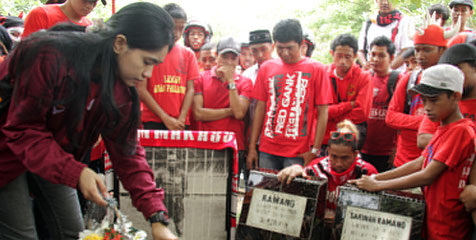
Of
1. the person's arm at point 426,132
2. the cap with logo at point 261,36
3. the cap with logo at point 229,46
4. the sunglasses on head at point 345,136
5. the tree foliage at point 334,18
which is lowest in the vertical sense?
the sunglasses on head at point 345,136

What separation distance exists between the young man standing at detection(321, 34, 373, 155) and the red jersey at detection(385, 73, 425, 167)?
381mm

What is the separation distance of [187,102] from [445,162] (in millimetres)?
2230

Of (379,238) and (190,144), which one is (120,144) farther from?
(379,238)

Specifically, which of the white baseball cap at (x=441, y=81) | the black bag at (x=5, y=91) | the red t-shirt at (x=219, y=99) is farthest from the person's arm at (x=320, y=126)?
the black bag at (x=5, y=91)

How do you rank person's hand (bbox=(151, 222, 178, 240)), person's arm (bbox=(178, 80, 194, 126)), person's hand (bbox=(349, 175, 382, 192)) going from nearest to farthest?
person's hand (bbox=(151, 222, 178, 240))
person's hand (bbox=(349, 175, 382, 192))
person's arm (bbox=(178, 80, 194, 126))

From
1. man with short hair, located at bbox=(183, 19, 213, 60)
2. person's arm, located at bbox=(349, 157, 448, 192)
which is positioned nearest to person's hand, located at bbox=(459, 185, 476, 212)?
person's arm, located at bbox=(349, 157, 448, 192)

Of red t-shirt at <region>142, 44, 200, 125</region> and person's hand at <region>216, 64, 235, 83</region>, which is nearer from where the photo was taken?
red t-shirt at <region>142, 44, 200, 125</region>

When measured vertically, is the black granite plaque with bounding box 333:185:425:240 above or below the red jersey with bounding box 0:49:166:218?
below

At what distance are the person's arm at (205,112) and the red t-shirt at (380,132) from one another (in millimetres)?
1381

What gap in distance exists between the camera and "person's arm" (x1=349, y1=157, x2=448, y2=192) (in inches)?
96.6

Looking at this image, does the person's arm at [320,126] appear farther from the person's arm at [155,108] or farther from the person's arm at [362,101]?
the person's arm at [155,108]

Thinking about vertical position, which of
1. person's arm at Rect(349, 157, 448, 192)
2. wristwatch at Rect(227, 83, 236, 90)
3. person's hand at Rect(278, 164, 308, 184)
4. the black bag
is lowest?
person's hand at Rect(278, 164, 308, 184)

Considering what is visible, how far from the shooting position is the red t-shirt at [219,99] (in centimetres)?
394

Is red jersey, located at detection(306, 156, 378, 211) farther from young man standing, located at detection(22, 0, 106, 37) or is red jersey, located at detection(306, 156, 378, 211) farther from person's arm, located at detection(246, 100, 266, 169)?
young man standing, located at detection(22, 0, 106, 37)
